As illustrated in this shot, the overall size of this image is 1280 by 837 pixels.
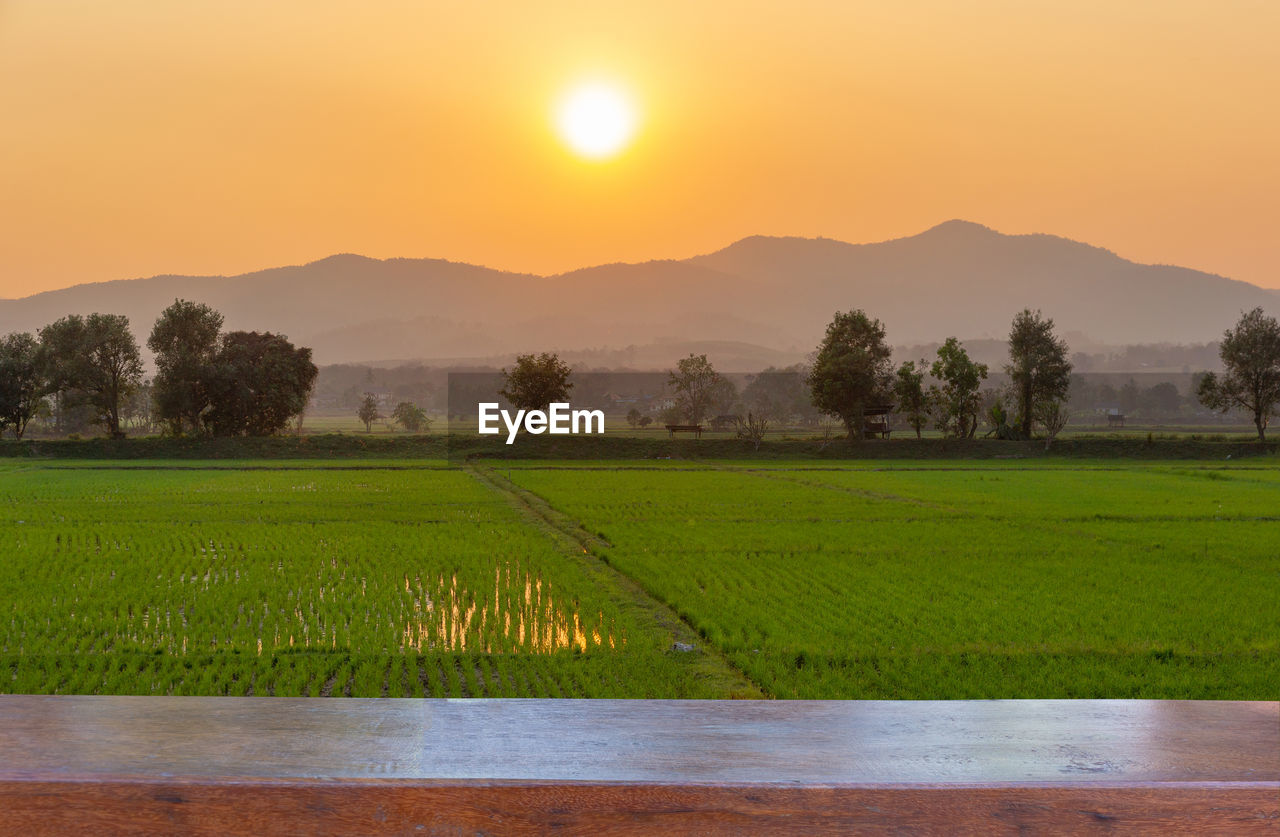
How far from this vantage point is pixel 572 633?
10.6 meters

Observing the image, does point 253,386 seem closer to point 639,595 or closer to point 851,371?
point 851,371

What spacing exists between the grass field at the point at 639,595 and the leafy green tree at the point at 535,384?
30.8 meters

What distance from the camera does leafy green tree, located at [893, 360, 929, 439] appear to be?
55.7 m

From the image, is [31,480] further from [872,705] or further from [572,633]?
[872,705]

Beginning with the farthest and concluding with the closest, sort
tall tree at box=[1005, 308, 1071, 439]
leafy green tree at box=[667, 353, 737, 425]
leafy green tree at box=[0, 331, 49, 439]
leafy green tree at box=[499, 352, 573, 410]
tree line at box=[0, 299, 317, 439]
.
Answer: leafy green tree at box=[667, 353, 737, 425]
tall tree at box=[1005, 308, 1071, 439]
leafy green tree at box=[499, 352, 573, 410]
tree line at box=[0, 299, 317, 439]
leafy green tree at box=[0, 331, 49, 439]

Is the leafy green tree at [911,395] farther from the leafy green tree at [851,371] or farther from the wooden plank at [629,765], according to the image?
the wooden plank at [629,765]

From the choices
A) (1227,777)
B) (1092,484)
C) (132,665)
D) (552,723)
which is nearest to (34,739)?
(552,723)

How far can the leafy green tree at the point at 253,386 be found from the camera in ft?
177

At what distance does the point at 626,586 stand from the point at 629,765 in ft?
40.3

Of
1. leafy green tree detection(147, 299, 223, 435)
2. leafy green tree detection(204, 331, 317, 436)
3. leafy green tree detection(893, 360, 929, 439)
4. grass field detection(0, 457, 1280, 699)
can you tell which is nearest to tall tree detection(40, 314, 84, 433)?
leafy green tree detection(147, 299, 223, 435)

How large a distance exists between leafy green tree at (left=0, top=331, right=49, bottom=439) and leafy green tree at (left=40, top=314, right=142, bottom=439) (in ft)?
2.79

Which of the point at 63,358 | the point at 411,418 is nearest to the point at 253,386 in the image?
the point at 63,358

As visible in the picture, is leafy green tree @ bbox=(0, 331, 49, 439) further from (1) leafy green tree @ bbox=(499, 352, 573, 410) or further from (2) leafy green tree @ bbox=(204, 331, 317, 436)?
(1) leafy green tree @ bbox=(499, 352, 573, 410)

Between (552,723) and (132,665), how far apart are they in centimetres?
852
